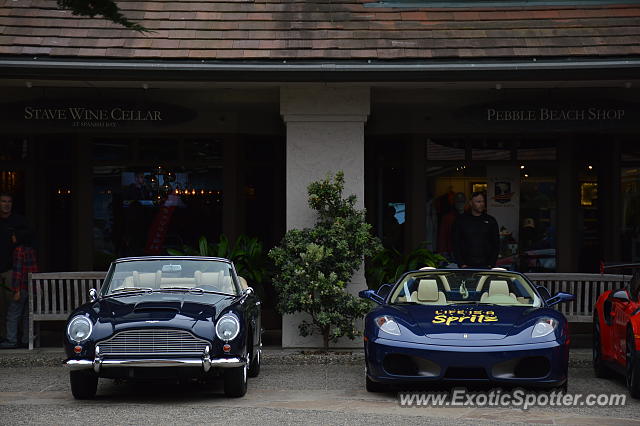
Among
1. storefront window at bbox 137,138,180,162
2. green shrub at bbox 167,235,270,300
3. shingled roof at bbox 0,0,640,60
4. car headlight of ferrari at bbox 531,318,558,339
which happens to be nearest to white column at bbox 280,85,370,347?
shingled roof at bbox 0,0,640,60

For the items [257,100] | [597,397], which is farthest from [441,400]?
[257,100]

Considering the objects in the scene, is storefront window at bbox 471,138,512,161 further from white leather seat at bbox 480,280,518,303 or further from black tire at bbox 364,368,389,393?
black tire at bbox 364,368,389,393

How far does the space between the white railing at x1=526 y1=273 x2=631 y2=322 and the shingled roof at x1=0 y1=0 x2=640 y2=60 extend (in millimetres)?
2880

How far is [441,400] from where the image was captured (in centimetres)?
938

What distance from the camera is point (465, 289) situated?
34.9ft

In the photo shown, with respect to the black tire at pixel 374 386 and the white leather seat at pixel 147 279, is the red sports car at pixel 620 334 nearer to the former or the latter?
the black tire at pixel 374 386

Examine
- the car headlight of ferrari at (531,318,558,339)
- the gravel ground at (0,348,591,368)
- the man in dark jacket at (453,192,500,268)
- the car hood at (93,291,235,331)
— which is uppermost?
the man in dark jacket at (453,192,500,268)

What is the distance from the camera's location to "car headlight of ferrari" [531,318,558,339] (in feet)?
30.4

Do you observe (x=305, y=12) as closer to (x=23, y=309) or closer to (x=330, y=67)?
(x=330, y=67)

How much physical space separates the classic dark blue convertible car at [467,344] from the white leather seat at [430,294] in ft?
0.31

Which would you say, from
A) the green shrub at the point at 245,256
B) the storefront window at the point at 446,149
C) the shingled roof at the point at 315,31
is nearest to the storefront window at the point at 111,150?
the green shrub at the point at 245,256

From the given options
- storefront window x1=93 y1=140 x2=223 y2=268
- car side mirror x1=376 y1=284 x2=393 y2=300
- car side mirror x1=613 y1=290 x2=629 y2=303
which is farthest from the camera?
storefront window x1=93 y1=140 x2=223 y2=268

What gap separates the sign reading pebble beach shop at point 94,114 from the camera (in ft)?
42.5

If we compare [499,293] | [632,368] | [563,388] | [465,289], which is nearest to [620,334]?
[632,368]
